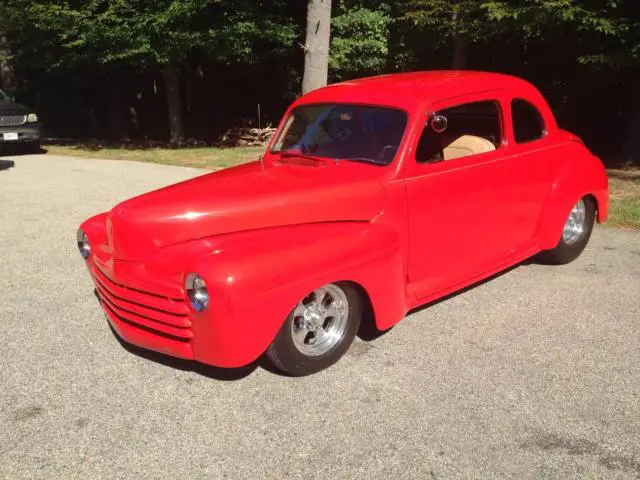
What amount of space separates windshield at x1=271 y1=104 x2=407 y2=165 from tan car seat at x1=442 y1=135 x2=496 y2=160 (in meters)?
0.57

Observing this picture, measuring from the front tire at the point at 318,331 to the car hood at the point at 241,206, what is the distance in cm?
47

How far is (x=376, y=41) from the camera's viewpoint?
15.2 metres

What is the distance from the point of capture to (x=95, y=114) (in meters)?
22.4

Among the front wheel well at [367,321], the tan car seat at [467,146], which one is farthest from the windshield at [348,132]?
the front wheel well at [367,321]

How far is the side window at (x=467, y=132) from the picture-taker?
4008 millimetres

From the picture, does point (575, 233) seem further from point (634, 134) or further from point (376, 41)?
point (376, 41)

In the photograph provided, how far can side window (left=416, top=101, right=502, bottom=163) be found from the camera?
401 cm

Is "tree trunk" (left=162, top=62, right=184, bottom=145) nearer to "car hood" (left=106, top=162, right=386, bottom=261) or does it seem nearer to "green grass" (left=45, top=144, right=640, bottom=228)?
"green grass" (left=45, top=144, right=640, bottom=228)

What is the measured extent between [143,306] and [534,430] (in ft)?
7.15

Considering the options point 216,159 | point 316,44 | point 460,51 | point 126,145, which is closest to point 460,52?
point 460,51

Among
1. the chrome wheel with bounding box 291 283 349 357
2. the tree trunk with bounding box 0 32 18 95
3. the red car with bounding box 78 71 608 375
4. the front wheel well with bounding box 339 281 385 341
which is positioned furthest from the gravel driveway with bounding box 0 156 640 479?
the tree trunk with bounding box 0 32 18 95

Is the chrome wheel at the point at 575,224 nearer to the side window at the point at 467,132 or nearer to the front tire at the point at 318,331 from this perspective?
the side window at the point at 467,132

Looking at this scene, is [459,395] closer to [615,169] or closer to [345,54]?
[615,169]

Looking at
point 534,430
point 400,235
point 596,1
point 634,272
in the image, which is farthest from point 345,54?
point 534,430
